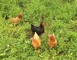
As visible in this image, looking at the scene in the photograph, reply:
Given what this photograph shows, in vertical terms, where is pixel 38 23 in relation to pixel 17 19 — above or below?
below

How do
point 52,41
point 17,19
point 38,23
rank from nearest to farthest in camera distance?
point 52,41
point 17,19
point 38,23

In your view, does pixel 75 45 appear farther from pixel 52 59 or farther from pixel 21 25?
pixel 21 25

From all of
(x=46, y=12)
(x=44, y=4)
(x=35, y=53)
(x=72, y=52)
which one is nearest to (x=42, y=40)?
(x=35, y=53)

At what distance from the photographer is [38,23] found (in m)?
6.32

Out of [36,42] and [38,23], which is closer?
[36,42]

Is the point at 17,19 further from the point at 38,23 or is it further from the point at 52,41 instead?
the point at 52,41

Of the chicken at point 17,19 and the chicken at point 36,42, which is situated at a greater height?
the chicken at point 17,19

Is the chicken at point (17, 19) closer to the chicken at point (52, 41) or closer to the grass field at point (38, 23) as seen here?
the grass field at point (38, 23)

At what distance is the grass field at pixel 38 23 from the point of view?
5223mm

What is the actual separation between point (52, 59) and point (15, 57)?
90 cm

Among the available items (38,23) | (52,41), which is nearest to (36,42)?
(52,41)

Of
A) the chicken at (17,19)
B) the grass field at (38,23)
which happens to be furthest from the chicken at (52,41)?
the chicken at (17,19)

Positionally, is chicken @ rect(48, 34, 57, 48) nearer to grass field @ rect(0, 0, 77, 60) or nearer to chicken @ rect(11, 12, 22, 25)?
grass field @ rect(0, 0, 77, 60)

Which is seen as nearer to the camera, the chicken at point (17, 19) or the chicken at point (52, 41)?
the chicken at point (52, 41)
